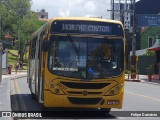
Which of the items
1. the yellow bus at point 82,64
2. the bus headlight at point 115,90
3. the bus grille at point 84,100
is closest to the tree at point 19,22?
the yellow bus at point 82,64

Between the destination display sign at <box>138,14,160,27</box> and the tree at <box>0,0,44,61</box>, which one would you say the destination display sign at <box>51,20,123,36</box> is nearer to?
the destination display sign at <box>138,14,160,27</box>

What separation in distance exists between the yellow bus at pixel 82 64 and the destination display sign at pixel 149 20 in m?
38.3

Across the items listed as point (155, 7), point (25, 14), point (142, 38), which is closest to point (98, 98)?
point (142, 38)

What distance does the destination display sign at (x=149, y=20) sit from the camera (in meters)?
53.4

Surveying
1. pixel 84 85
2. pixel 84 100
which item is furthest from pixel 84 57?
pixel 84 100

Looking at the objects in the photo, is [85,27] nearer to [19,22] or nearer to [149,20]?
[149,20]

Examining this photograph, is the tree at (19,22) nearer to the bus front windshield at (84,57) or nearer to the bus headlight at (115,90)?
the bus front windshield at (84,57)

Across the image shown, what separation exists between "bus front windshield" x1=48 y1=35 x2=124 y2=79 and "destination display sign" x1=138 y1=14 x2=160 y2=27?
38.6 meters

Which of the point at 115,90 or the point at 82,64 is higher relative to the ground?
the point at 82,64

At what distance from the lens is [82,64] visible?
15.3 meters

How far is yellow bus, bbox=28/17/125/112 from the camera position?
15086mm

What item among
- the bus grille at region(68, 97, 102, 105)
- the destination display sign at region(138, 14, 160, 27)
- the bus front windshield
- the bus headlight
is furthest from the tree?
the bus grille at region(68, 97, 102, 105)

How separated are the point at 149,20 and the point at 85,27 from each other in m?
38.8

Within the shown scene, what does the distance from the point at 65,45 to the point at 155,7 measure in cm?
8674
